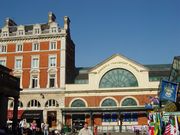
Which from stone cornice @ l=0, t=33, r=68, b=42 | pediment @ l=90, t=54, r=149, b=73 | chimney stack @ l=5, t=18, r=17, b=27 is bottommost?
pediment @ l=90, t=54, r=149, b=73

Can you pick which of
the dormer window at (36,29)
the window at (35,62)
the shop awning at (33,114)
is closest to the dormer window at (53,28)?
the dormer window at (36,29)

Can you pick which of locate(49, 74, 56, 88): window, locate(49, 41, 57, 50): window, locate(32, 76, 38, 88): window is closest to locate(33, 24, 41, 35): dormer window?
locate(49, 41, 57, 50): window

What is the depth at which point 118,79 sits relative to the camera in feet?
188

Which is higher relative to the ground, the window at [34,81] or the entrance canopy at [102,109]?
the window at [34,81]

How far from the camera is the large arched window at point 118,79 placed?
5662cm

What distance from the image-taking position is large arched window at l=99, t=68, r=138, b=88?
186 ft

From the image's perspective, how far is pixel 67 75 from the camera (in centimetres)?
5916

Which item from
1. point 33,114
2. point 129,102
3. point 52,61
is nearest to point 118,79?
point 129,102

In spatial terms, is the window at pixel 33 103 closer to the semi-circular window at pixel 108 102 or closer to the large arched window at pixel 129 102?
the semi-circular window at pixel 108 102

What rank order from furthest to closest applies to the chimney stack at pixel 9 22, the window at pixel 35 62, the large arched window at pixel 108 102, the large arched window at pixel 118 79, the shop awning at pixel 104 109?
the chimney stack at pixel 9 22, the window at pixel 35 62, the large arched window at pixel 118 79, the large arched window at pixel 108 102, the shop awning at pixel 104 109

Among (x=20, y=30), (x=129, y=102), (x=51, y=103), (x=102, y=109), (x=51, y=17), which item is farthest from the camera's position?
(x=51, y=17)

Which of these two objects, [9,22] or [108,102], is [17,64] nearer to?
[9,22]

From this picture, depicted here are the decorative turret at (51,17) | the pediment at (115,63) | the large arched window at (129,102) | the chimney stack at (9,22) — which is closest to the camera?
the large arched window at (129,102)

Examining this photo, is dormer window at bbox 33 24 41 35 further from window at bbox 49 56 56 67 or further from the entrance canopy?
the entrance canopy
